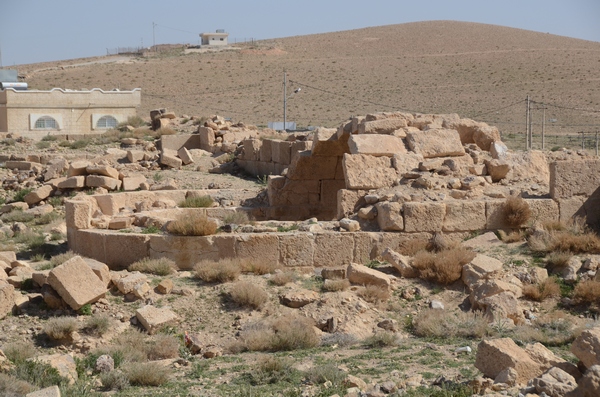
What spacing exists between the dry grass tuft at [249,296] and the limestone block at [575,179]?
466 cm

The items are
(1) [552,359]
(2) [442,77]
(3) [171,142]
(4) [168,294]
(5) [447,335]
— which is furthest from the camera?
(2) [442,77]

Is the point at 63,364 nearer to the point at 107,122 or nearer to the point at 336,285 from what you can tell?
the point at 336,285

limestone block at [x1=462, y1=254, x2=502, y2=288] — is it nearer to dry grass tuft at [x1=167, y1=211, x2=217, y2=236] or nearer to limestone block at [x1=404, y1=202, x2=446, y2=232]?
limestone block at [x1=404, y1=202, x2=446, y2=232]

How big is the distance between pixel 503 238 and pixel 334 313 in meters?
3.14

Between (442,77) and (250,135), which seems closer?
(250,135)

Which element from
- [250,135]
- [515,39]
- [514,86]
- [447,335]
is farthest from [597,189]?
[515,39]

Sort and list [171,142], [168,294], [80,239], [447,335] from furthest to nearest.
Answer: [171,142], [80,239], [168,294], [447,335]

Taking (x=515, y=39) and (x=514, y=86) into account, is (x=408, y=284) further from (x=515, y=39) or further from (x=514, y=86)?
(x=515, y=39)

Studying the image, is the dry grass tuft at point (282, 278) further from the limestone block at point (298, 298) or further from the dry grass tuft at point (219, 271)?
the dry grass tuft at point (219, 271)

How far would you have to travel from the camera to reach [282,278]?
10898 mm

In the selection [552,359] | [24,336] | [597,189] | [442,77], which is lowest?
[24,336]

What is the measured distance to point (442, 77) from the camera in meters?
58.5

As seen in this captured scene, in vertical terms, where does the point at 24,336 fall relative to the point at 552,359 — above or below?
below

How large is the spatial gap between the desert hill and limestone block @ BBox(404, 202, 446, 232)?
2965 centimetres
